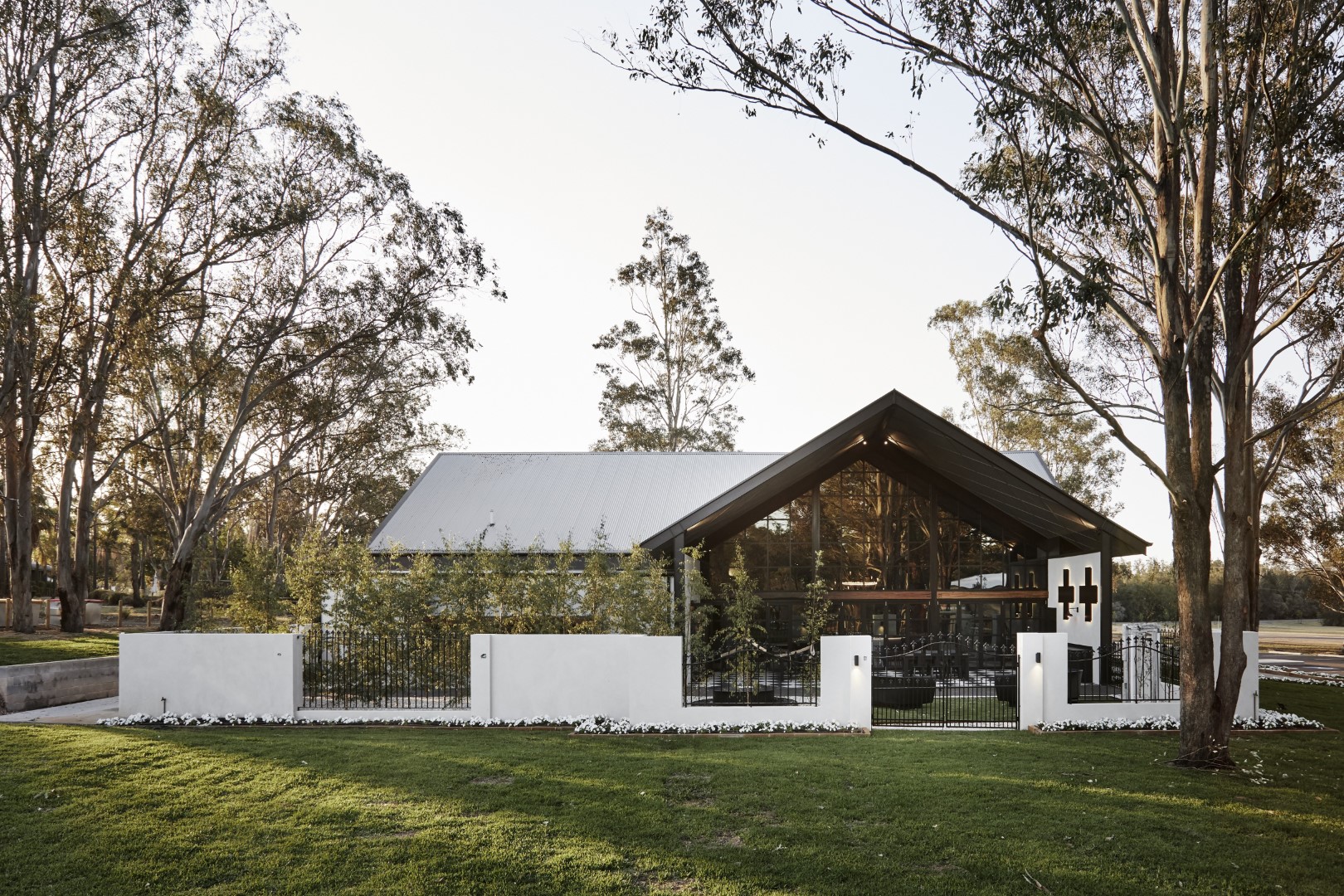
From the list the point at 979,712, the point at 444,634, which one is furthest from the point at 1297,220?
the point at 444,634

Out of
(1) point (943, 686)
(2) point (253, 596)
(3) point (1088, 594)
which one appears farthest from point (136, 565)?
(3) point (1088, 594)

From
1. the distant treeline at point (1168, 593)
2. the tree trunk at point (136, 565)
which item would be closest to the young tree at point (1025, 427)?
the distant treeline at point (1168, 593)

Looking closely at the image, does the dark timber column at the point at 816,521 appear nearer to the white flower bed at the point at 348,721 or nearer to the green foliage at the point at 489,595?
the green foliage at the point at 489,595

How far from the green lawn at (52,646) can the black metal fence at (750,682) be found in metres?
10.8

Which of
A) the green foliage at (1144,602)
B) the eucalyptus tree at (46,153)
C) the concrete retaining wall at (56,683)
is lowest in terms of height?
the green foliage at (1144,602)

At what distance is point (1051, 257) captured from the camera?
10336 mm

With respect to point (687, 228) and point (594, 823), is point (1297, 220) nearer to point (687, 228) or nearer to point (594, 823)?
point (594, 823)

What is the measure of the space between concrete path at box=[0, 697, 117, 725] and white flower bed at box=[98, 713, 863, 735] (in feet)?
1.30

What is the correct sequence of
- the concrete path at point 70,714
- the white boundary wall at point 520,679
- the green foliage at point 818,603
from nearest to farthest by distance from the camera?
the white boundary wall at point 520,679, the concrete path at point 70,714, the green foliage at point 818,603

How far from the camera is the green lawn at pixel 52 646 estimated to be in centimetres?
1738

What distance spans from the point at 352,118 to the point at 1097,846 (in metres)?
21.4

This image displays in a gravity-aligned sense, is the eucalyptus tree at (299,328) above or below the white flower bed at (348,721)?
above

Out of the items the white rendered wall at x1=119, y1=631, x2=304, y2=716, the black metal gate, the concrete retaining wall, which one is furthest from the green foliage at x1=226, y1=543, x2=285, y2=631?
the black metal gate

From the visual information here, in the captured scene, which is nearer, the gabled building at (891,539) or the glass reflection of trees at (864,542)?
the gabled building at (891,539)
